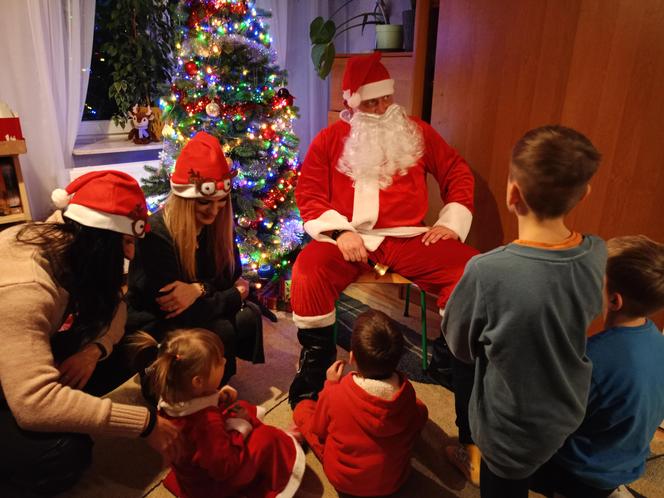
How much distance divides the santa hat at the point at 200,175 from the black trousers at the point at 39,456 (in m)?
0.84

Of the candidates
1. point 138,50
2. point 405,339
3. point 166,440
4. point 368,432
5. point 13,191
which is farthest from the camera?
point 138,50

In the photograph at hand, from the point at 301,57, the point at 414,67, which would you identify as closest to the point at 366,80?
the point at 414,67

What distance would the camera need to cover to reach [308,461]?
1661 millimetres

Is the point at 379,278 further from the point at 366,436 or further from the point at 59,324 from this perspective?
the point at 59,324

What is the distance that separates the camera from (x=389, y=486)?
57.3 inches

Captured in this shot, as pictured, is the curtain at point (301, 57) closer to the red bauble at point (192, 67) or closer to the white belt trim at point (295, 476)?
the red bauble at point (192, 67)

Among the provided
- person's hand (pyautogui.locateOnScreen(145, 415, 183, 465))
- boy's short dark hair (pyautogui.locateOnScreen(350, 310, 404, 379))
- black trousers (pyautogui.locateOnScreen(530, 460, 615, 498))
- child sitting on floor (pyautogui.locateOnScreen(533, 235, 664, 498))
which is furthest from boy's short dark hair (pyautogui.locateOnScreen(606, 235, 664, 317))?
person's hand (pyautogui.locateOnScreen(145, 415, 183, 465))

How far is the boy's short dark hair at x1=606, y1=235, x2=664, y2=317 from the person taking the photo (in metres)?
1.14

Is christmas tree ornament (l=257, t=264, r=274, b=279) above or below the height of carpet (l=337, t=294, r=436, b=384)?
above

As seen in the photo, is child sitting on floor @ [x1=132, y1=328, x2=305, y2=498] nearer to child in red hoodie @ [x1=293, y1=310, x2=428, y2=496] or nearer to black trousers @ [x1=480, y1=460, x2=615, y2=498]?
child in red hoodie @ [x1=293, y1=310, x2=428, y2=496]

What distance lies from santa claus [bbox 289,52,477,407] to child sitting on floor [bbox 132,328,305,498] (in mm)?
435

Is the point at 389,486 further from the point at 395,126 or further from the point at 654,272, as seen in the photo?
the point at 395,126

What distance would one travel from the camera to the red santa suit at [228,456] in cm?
129

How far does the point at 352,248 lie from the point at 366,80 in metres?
0.79
